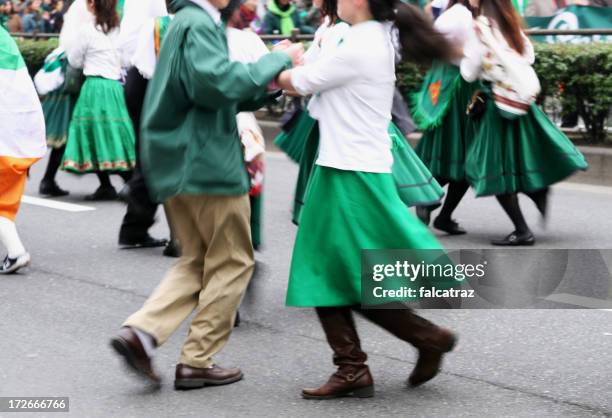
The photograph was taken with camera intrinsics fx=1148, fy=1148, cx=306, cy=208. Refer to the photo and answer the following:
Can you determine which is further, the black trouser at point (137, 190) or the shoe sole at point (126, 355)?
the black trouser at point (137, 190)

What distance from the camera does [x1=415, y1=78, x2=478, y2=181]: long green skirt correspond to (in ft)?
24.0

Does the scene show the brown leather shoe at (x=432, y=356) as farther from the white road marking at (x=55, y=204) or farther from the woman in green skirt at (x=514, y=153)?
the white road marking at (x=55, y=204)

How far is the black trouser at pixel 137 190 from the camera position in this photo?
6.36 meters

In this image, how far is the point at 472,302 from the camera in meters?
5.52

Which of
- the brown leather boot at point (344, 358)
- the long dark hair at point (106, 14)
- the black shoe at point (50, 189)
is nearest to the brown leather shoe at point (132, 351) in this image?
the brown leather boot at point (344, 358)

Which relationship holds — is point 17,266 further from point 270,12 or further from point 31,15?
point 31,15

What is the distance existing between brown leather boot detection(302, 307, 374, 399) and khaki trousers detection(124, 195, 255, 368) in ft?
1.20

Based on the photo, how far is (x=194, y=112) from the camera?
408 cm

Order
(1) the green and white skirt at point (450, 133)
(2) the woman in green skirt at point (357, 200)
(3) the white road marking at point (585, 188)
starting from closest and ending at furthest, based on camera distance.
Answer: (2) the woman in green skirt at point (357, 200)
(1) the green and white skirt at point (450, 133)
(3) the white road marking at point (585, 188)

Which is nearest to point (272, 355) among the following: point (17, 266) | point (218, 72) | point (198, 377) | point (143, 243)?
point (198, 377)

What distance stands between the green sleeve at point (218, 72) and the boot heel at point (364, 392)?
1134 mm

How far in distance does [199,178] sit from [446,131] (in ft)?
11.8

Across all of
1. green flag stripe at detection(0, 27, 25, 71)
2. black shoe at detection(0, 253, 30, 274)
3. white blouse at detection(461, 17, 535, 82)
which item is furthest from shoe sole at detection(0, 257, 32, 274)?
white blouse at detection(461, 17, 535, 82)

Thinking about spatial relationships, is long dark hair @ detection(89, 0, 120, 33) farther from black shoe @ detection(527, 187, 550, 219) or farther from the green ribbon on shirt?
the green ribbon on shirt
